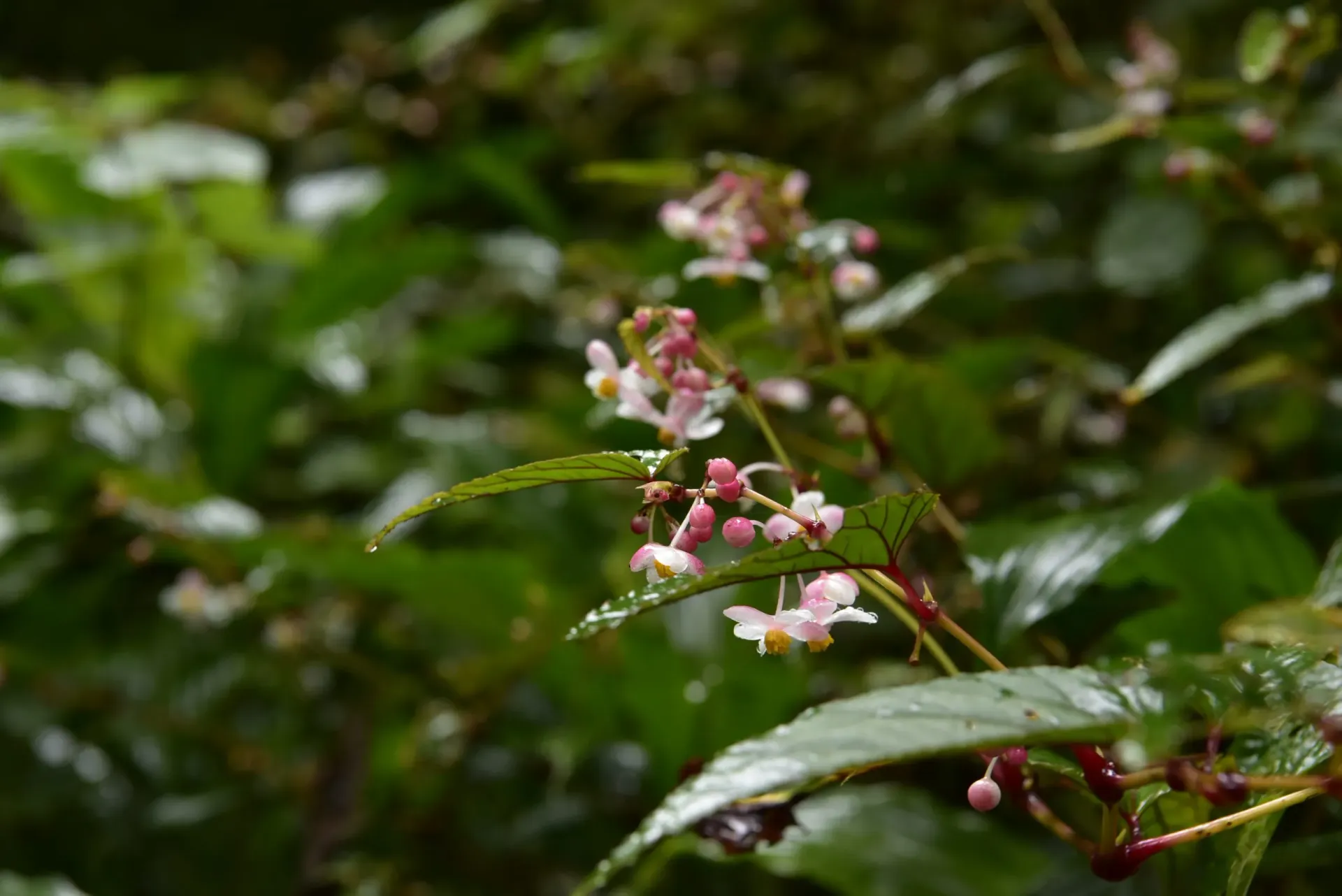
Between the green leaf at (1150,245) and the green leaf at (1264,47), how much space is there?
0.23 meters

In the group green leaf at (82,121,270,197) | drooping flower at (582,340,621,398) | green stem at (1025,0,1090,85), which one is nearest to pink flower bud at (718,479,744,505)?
drooping flower at (582,340,621,398)

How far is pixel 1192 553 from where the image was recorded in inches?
20.8

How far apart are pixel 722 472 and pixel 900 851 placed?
1.21 feet

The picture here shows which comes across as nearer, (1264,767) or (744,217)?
(1264,767)

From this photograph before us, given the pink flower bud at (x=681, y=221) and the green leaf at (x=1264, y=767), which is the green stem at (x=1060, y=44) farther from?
the green leaf at (x=1264, y=767)

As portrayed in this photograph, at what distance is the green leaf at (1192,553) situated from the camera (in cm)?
52

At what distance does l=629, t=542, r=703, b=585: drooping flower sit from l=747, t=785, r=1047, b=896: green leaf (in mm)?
249

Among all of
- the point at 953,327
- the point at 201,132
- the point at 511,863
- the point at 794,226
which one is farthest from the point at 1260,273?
the point at 201,132

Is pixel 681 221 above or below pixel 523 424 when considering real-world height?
above

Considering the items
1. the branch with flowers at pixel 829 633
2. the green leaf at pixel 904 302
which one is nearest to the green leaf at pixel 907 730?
the branch with flowers at pixel 829 633

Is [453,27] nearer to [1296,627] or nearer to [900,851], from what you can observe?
[900,851]

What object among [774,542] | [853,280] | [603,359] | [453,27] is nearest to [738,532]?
[774,542]

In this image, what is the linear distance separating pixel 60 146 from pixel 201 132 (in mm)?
176

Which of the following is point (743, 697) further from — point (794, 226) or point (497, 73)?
point (497, 73)
